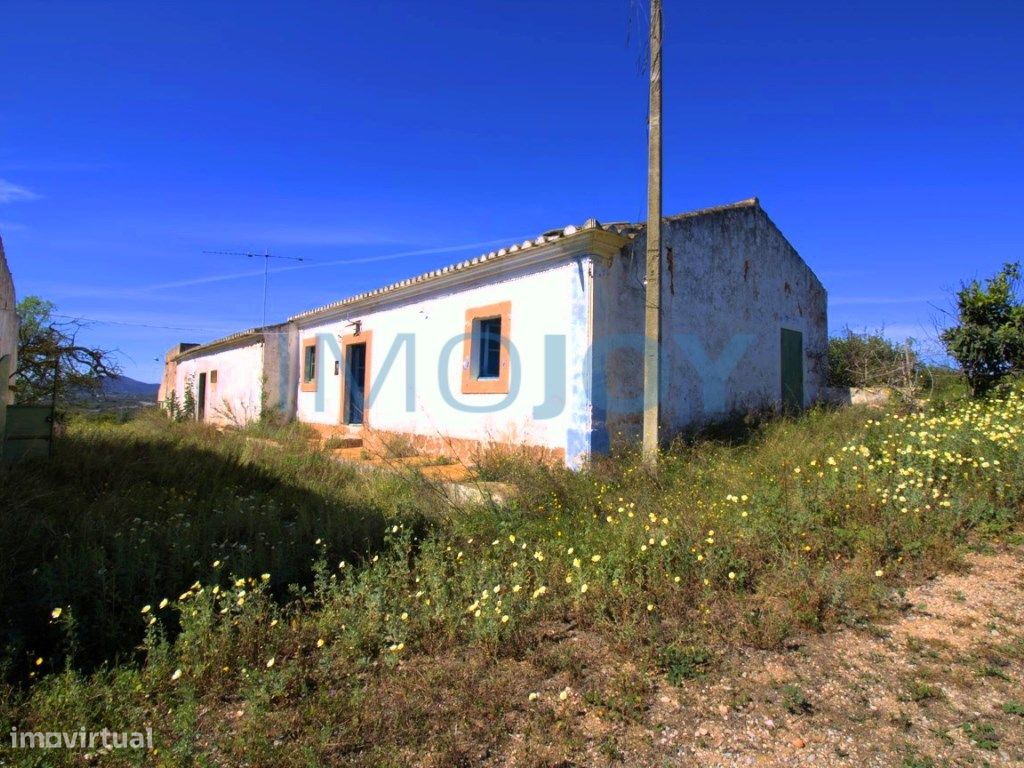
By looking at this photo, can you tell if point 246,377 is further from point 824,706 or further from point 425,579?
point 824,706

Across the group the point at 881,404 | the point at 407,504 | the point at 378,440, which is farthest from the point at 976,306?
the point at 378,440

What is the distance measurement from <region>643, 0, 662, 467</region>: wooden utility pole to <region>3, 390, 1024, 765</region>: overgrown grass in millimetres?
754

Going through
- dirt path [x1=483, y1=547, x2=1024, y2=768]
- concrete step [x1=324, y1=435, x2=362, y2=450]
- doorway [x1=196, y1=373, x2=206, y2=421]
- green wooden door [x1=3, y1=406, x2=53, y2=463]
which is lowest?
dirt path [x1=483, y1=547, x2=1024, y2=768]

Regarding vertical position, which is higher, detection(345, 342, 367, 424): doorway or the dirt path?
detection(345, 342, 367, 424): doorway

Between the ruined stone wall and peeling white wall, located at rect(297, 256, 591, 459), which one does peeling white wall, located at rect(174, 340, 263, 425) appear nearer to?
peeling white wall, located at rect(297, 256, 591, 459)

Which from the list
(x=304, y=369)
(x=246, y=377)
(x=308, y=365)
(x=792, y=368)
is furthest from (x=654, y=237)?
(x=246, y=377)

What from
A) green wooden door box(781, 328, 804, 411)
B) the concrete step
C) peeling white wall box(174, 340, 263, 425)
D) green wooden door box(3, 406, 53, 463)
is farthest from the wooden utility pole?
peeling white wall box(174, 340, 263, 425)

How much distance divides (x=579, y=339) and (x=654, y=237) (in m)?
1.45

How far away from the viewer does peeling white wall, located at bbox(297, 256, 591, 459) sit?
7.09m

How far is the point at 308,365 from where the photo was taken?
45.9ft

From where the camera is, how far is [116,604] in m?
3.44

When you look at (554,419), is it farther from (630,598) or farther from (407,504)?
(630,598)

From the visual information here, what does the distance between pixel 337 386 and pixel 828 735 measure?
37.4 feet

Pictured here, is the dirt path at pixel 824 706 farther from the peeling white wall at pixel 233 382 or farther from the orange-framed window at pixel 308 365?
the peeling white wall at pixel 233 382
